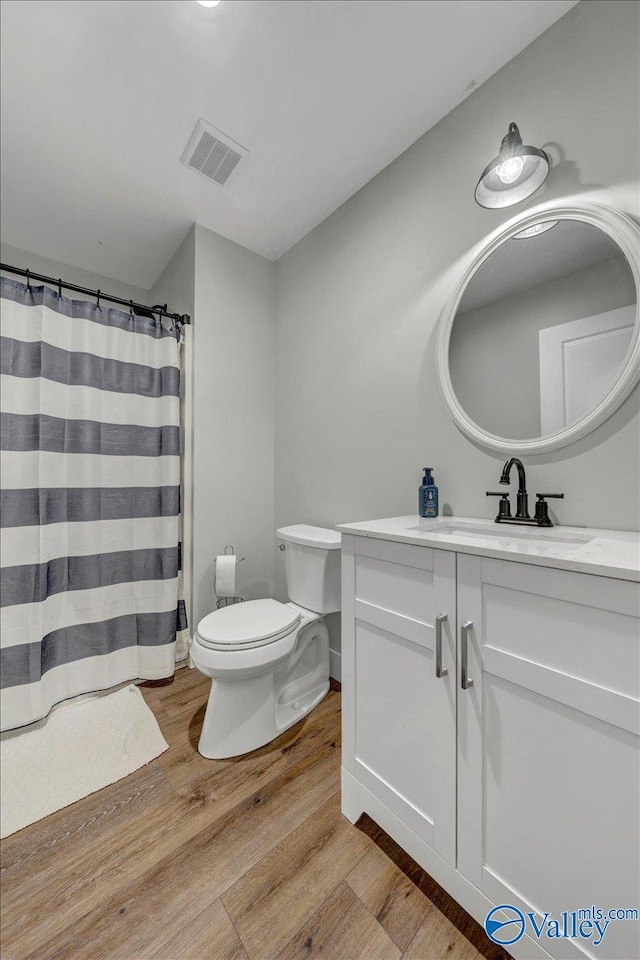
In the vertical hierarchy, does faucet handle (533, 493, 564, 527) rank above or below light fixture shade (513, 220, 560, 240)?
below

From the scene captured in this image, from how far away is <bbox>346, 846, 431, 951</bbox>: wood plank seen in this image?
870 mm

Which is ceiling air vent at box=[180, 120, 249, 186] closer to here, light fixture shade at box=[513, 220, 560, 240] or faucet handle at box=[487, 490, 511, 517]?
light fixture shade at box=[513, 220, 560, 240]

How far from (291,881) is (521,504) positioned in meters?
1.25

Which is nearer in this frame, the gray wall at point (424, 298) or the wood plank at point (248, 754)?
the gray wall at point (424, 298)

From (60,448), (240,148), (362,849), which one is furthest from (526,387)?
(60,448)

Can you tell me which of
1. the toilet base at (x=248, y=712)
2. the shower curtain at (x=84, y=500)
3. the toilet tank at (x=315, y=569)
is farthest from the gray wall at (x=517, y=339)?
the shower curtain at (x=84, y=500)

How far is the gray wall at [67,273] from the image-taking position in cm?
227

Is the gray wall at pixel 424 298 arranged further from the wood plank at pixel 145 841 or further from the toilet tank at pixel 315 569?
the wood plank at pixel 145 841

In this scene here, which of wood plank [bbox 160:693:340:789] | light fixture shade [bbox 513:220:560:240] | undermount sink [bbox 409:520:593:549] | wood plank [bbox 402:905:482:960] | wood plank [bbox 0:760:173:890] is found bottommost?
wood plank [bbox 402:905:482:960]

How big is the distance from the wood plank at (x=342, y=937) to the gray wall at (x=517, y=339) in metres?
1.38

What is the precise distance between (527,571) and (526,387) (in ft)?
2.37

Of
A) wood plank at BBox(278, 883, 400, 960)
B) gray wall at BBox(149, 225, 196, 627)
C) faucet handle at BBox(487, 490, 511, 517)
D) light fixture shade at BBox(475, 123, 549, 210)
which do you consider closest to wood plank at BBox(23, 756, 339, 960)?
wood plank at BBox(278, 883, 400, 960)

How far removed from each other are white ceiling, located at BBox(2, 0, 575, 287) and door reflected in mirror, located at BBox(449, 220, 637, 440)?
71 cm

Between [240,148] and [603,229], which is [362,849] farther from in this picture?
[240,148]
